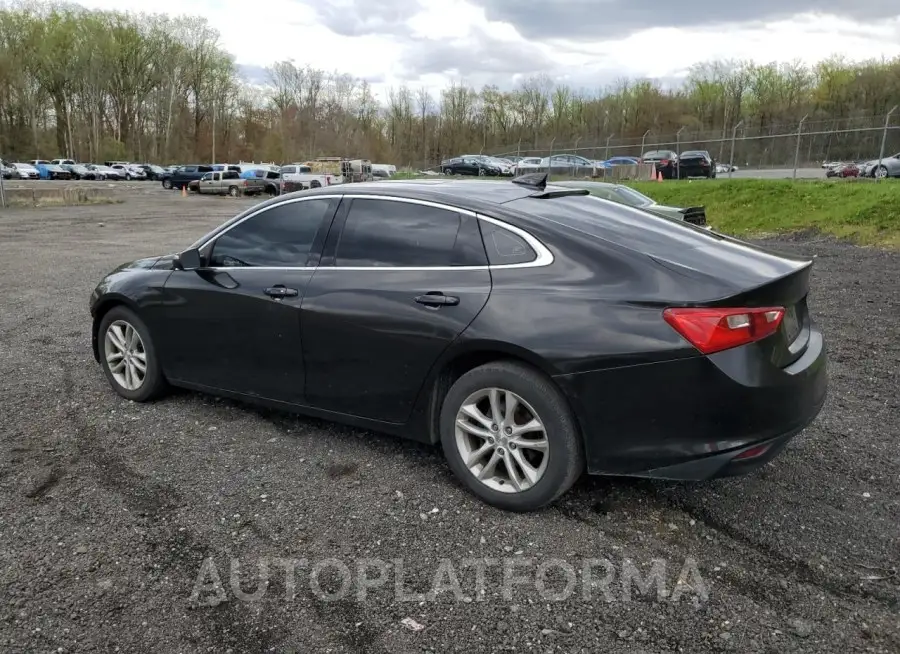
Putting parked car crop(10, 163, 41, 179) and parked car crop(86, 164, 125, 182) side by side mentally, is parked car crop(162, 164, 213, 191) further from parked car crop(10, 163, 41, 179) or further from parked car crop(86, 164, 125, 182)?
parked car crop(10, 163, 41, 179)

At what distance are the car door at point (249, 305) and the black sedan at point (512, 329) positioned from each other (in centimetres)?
1

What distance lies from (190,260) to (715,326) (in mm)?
3275

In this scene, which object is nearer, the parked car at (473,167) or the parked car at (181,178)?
the parked car at (473,167)

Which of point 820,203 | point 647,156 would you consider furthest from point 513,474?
point 647,156

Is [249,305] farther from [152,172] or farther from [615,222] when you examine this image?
[152,172]

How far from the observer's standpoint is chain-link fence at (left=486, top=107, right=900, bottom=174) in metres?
27.0

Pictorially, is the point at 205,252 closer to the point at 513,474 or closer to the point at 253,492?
the point at 253,492

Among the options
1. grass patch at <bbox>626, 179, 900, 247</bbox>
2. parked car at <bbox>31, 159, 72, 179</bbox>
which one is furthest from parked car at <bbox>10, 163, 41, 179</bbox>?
grass patch at <bbox>626, 179, 900, 247</bbox>

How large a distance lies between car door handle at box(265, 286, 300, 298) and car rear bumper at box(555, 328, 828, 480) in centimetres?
171

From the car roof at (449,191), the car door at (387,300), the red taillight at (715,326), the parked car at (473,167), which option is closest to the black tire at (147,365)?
the car door at (387,300)

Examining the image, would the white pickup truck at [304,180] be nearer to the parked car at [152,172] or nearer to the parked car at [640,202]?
the parked car at [640,202]

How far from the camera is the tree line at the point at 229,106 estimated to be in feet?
255

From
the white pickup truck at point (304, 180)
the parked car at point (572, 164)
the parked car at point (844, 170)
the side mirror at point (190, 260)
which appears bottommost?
the side mirror at point (190, 260)

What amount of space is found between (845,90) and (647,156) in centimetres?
4058
